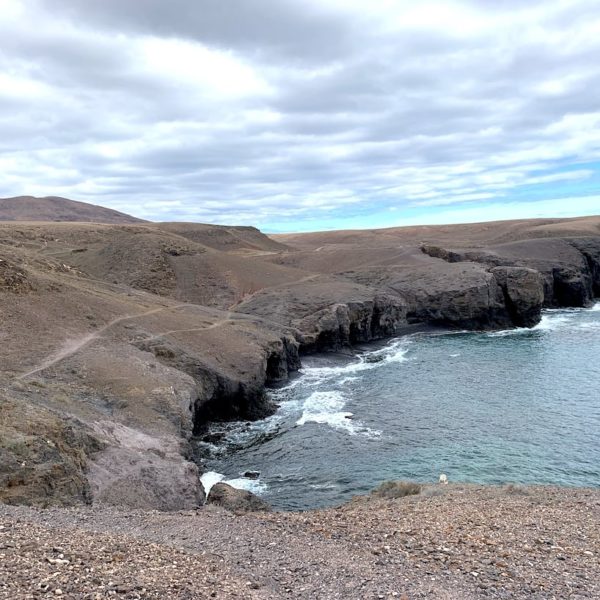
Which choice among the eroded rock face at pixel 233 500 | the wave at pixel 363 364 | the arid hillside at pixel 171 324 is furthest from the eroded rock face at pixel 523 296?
the eroded rock face at pixel 233 500

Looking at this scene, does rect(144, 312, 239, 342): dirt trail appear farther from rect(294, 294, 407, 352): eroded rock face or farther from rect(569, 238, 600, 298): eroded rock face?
rect(569, 238, 600, 298): eroded rock face

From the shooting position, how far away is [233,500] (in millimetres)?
22297

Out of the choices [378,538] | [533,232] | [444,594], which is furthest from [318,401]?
[533,232]

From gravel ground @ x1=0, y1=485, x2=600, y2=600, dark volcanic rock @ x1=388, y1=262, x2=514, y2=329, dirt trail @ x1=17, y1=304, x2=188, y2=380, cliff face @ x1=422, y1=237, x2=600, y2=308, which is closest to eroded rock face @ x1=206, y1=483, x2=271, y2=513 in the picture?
gravel ground @ x1=0, y1=485, x2=600, y2=600

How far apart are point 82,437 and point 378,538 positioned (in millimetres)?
13035

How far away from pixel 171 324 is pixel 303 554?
3357 centimetres

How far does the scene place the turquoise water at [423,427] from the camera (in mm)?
27969

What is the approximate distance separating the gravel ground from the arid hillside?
509cm

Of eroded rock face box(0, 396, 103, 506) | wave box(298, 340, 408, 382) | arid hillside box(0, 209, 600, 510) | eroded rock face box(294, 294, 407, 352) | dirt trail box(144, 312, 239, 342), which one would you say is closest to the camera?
eroded rock face box(0, 396, 103, 506)

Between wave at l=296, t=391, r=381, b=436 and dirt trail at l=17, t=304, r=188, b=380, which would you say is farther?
wave at l=296, t=391, r=381, b=436

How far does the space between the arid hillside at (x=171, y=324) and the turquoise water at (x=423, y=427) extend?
3796 millimetres

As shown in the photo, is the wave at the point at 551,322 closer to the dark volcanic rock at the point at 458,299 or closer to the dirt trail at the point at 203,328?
the dark volcanic rock at the point at 458,299

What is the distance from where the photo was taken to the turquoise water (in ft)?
91.8

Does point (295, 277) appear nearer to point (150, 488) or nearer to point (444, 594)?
point (150, 488)
